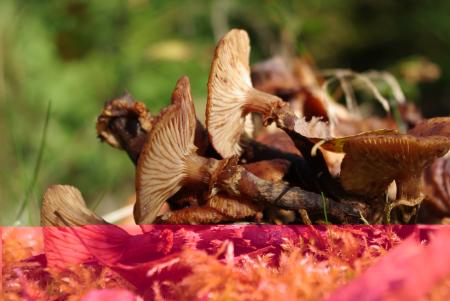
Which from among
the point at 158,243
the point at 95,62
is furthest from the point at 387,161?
the point at 95,62

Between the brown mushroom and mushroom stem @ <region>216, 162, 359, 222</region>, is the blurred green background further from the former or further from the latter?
mushroom stem @ <region>216, 162, 359, 222</region>

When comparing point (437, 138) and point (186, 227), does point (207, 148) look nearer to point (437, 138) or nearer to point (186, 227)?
point (186, 227)

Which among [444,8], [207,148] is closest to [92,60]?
[444,8]

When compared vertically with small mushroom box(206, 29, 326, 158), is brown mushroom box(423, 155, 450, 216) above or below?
below

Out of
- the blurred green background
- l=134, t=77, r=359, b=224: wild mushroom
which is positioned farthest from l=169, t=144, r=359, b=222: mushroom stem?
the blurred green background

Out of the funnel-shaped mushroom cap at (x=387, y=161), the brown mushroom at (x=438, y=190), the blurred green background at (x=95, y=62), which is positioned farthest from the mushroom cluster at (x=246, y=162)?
the blurred green background at (x=95, y=62)

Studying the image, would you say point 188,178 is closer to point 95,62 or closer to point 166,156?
point 166,156

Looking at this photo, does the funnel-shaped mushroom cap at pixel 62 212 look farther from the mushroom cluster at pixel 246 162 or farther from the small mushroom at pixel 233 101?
the small mushroom at pixel 233 101
